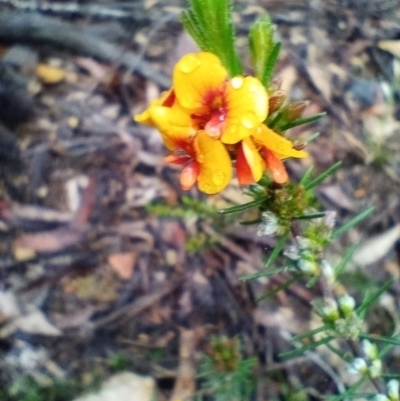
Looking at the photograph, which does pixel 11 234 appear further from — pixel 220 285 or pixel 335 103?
pixel 335 103

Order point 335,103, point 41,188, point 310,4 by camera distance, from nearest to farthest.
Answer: point 41,188, point 335,103, point 310,4

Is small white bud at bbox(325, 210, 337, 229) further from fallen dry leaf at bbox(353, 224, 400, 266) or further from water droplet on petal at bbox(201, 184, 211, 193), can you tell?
fallen dry leaf at bbox(353, 224, 400, 266)

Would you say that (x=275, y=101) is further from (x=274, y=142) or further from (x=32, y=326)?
(x=32, y=326)

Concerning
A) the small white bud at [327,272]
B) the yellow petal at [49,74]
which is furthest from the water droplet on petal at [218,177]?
the yellow petal at [49,74]

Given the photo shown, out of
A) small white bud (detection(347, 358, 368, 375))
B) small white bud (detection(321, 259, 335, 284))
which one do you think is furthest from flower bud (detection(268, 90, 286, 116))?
small white bud (detection(347, 358, 368, 375))

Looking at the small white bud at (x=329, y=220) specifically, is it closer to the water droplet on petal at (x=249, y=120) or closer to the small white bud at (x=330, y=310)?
the small white bud at (x=330, y=310)

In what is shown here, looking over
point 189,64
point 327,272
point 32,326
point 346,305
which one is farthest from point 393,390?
point 32,326

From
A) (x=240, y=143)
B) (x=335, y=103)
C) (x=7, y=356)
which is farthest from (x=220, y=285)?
(x=240, y=143)

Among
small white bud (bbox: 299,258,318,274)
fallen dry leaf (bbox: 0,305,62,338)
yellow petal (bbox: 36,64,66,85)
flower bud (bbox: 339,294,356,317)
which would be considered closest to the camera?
small white bud (bbox: 299,258,318,274)
